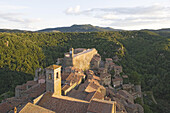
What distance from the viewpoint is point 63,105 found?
13.7m

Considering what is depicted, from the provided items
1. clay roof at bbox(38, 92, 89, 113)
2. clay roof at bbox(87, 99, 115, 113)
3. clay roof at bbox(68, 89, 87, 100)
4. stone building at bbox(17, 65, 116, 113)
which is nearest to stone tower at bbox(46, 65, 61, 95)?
stone building at bbox(17, 65, 116, 113)

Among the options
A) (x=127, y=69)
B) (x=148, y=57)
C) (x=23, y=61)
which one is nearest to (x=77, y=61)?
(x=127, y=69)

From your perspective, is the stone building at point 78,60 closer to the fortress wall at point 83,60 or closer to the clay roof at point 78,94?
the fortress wall at point 83,60

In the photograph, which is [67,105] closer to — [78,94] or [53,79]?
[53,79]

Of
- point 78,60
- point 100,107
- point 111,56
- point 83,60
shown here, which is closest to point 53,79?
point 100,107

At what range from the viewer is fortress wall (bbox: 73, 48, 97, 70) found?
1309 inches

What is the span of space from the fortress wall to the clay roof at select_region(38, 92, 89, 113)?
18173 millimetres

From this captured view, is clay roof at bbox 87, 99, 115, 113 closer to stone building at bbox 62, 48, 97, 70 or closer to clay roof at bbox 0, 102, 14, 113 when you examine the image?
clay roof at bbox 0, 102, 14, 113

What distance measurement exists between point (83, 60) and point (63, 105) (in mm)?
22720

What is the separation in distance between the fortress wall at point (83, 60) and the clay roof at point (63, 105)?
18173 mm

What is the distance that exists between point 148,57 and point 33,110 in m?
47.3

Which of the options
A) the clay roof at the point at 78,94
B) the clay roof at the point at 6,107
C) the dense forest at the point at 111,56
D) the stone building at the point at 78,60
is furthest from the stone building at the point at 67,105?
the dense forest at the point at 111,56

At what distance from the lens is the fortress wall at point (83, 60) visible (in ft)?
109

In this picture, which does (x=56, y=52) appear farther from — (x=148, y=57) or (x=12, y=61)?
(x=148, y=57)
